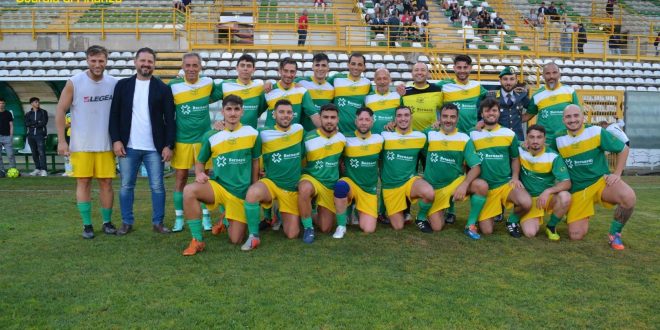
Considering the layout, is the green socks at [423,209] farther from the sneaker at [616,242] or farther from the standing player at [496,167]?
the sneaker at [616,242]

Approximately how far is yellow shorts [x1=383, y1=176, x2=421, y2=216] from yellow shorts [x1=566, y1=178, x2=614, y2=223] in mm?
1652

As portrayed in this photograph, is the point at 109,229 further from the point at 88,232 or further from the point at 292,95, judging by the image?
the point at 292,95

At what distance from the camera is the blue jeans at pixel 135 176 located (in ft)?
18.9

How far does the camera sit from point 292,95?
6445 millimetres

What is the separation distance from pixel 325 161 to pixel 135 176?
6.44ft

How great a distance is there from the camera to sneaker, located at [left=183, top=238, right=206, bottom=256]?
4.98 m

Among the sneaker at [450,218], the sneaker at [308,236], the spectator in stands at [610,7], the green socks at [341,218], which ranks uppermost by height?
the spectator in stands at [610,7]

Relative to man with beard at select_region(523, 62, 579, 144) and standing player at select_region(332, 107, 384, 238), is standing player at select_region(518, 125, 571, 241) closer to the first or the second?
man with beard at select_region(523, 62, 579, 144)

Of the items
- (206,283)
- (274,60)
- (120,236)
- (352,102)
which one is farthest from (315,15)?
(206,283)

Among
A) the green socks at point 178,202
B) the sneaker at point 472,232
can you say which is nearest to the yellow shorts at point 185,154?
the green socks at point 178,202

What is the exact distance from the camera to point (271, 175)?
5.79m

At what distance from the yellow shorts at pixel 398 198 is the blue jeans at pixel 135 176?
7.98 ft

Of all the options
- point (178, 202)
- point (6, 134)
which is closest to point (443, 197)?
point (178, 202)

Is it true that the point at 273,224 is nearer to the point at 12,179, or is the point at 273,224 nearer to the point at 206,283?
the point at 206,283
